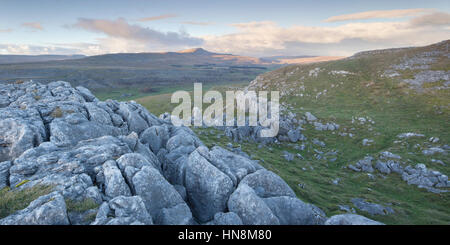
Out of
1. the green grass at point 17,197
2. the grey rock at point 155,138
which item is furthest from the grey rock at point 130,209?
the grey rock at point 155,138

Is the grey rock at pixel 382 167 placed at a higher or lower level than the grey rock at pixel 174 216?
lower

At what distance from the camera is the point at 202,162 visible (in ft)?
67.8

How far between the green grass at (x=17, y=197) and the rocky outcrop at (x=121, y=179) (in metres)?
0.46

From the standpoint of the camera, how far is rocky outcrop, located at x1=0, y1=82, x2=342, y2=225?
43.3ft

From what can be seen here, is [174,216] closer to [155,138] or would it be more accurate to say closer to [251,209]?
[251,209]

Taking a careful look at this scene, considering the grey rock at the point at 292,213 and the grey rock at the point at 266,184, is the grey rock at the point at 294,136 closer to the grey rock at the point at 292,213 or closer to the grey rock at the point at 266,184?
the grey rock at the point at 266,184

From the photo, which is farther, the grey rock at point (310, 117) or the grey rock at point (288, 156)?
the grey rock at point (310, 117)

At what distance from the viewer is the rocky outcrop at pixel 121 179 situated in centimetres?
1320

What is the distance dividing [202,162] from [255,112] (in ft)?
150

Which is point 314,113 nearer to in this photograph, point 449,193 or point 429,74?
point 449,193

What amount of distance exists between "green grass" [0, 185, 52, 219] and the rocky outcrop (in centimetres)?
46

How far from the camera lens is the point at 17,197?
13.1 metres

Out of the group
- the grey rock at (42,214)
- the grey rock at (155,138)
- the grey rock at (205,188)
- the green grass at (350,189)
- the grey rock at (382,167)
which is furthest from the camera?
the grey rock at (382,167)

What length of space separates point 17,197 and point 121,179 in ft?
19.0
